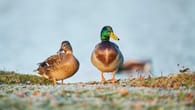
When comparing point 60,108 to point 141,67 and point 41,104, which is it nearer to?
point 41,104

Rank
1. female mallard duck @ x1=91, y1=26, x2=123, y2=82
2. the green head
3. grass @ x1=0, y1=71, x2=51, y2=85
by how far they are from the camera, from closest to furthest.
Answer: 1. female mallard duck @ x1=91, y1=26, x2=123, y2=82
2. the green head
3. grass @ x1=0, y1=71, x2=51, y2=85

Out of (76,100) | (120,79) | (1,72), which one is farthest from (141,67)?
(76,100)

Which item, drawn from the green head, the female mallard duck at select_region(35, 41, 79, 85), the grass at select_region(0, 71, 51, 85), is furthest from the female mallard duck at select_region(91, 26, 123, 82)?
the grass at select_region(0, 71, 51, 85)

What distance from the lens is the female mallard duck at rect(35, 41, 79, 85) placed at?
75.6 feet

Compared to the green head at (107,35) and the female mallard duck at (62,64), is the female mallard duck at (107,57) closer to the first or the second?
the female mallard duck at (62,64)

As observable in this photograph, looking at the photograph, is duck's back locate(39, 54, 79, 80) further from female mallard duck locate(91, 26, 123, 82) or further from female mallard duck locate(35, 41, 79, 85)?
female mallard duck locate(91, 26, 123, 82)

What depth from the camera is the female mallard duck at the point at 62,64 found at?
907 inches

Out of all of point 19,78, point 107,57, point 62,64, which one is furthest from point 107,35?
point 19,78

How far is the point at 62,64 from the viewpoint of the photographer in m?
23.1

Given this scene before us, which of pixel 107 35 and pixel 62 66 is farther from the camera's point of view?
pixel 107 35

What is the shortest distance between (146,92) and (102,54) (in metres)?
7.56

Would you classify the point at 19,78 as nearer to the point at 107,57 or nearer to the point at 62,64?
the point at 62,64

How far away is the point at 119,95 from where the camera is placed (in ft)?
48.0

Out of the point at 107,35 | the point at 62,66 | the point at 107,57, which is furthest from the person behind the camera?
the point at 107,35
